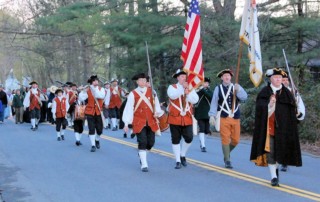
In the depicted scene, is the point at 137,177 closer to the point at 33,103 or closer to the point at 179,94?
the point at 179,94

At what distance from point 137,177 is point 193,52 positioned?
296cm

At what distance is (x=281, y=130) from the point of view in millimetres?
8156

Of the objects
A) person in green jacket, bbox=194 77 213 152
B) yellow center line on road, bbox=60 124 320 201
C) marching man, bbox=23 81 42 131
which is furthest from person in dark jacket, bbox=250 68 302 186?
marching man, bbox=23 81 42 131

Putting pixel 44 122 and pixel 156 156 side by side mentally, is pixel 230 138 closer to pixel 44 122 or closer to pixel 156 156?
pixel 156 156

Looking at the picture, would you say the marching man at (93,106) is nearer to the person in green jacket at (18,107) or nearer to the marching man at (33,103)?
the marching man at (33,103)

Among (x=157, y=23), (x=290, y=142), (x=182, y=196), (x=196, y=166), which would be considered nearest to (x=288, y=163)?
(x=290, y=142)

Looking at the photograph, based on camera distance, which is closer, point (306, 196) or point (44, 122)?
point (306, 196)

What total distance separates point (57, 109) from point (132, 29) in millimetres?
6793

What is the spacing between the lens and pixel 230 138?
33.7 feet

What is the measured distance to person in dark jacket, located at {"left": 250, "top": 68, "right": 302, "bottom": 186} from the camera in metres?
8.12

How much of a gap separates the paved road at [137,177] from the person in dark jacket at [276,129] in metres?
0.45

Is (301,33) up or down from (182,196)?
up

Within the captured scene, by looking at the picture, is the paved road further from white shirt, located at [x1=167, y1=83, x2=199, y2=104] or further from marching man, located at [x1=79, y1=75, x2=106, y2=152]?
white shirt, located at [x1=167, y1=83, x2=199, y2=104]

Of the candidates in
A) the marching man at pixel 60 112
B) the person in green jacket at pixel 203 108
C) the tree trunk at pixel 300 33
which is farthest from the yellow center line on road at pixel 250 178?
the tree trunk at pixel 300 33
